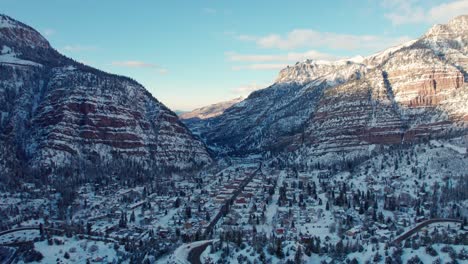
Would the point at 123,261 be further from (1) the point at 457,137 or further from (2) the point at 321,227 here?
(1) the point at 457,137

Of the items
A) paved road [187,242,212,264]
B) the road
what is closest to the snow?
paved road [187,242,212,264]

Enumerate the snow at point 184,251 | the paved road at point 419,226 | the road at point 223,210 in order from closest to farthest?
the snow at point 184,251 → the paved road at point 419,226 → the road at point 223,210

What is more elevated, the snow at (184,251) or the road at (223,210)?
the snow at (184,251)

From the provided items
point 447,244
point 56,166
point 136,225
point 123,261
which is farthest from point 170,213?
point 447,244

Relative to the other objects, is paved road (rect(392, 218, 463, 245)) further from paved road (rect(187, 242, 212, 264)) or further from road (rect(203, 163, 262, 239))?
road (rect(203, 163, 262, 239))

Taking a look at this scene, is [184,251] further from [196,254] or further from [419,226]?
[419,226]

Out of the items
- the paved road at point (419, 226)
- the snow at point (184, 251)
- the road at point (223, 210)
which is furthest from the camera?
the road at point (223, 210)

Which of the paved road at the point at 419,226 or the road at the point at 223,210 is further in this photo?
the road at the point at 223,210

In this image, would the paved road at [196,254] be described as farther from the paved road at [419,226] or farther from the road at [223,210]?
the paved road at [419,226]

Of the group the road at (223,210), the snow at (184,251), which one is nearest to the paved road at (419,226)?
the snow at (184,251)

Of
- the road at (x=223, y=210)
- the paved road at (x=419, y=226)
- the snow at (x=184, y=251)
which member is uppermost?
the snow at (x=184, y=251)

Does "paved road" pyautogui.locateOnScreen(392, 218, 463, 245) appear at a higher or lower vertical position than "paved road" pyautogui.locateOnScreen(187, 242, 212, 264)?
lower
